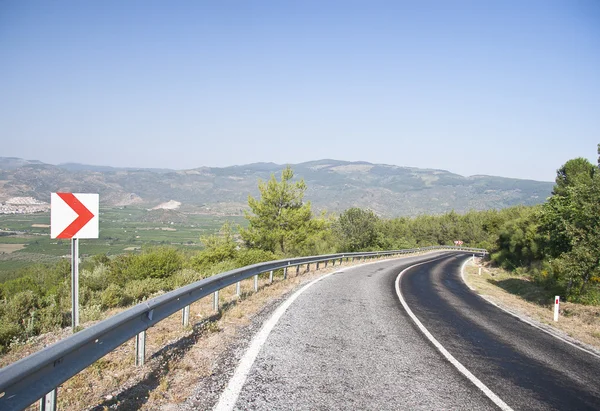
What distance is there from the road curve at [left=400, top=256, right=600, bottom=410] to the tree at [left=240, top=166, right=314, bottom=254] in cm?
2641

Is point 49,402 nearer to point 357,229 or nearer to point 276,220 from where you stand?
point 276,220

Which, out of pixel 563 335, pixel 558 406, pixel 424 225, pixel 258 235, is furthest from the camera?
pixel 424 225

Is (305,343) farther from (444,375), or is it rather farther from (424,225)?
(424,225)

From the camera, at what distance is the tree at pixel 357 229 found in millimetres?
67938

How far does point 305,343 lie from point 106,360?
2.76 m

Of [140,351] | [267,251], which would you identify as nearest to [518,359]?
[140,351]

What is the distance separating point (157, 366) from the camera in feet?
15.3

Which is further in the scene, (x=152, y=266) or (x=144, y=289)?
(x=152, y=266)

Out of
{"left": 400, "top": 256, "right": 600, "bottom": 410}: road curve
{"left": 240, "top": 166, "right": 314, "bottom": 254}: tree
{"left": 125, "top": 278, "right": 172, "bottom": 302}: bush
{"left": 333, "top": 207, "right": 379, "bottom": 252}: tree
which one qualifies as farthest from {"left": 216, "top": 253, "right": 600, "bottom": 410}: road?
{"left": 333, "top": 207, "right": 379, "bottom": 252}: tree

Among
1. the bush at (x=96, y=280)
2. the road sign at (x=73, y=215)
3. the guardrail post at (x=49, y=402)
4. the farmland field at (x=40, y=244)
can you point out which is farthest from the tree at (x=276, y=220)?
the guardrail post at (x=49, y=402)

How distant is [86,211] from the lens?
19.5 feet

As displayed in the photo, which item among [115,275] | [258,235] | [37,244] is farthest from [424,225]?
[115,275]

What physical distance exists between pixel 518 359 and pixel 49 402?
247 inches

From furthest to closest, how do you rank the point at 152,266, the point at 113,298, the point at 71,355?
the point at 152,266 → the point at 113,298 → the point at 71,355
